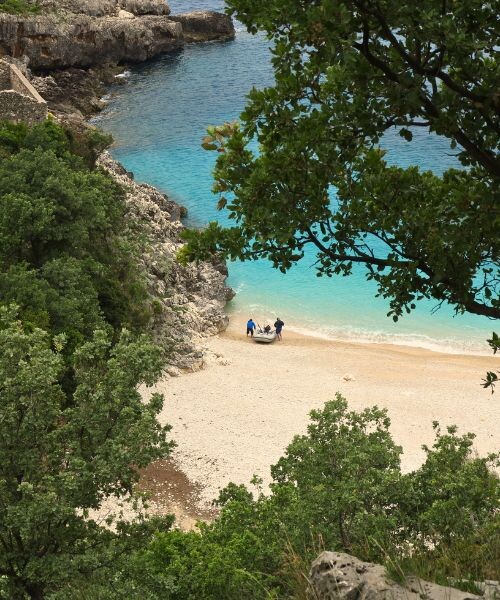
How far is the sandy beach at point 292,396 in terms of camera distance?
26.1 metres

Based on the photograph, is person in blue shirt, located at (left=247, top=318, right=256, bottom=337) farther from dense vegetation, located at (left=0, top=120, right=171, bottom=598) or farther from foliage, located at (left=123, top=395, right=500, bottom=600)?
foliage, located at (left=123, top=395, right=500, bottom=600)

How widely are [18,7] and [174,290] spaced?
37.6 meters

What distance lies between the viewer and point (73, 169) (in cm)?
3569

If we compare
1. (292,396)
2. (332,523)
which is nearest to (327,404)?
(332,523)

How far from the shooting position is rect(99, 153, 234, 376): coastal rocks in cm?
3331

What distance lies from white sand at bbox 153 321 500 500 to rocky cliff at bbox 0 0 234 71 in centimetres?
3860

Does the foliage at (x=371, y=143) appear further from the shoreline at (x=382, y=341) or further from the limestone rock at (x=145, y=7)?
the limestone rock at (x=145, y=7)

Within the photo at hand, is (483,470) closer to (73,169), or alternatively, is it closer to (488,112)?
(488,112)

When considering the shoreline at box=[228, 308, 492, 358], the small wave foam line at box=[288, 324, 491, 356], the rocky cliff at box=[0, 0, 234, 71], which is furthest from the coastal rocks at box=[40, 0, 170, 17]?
the small wave foam line at box=[288, 324, 491, 356]

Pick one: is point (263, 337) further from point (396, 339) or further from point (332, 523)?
point (332, 523)

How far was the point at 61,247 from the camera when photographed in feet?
98.9

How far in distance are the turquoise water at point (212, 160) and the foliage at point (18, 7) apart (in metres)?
9.25

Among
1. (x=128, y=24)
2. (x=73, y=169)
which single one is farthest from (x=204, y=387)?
(x=128, y=24)

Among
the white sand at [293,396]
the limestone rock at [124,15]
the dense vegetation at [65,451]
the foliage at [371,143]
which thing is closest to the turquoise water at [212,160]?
the white sand at [293,396]
